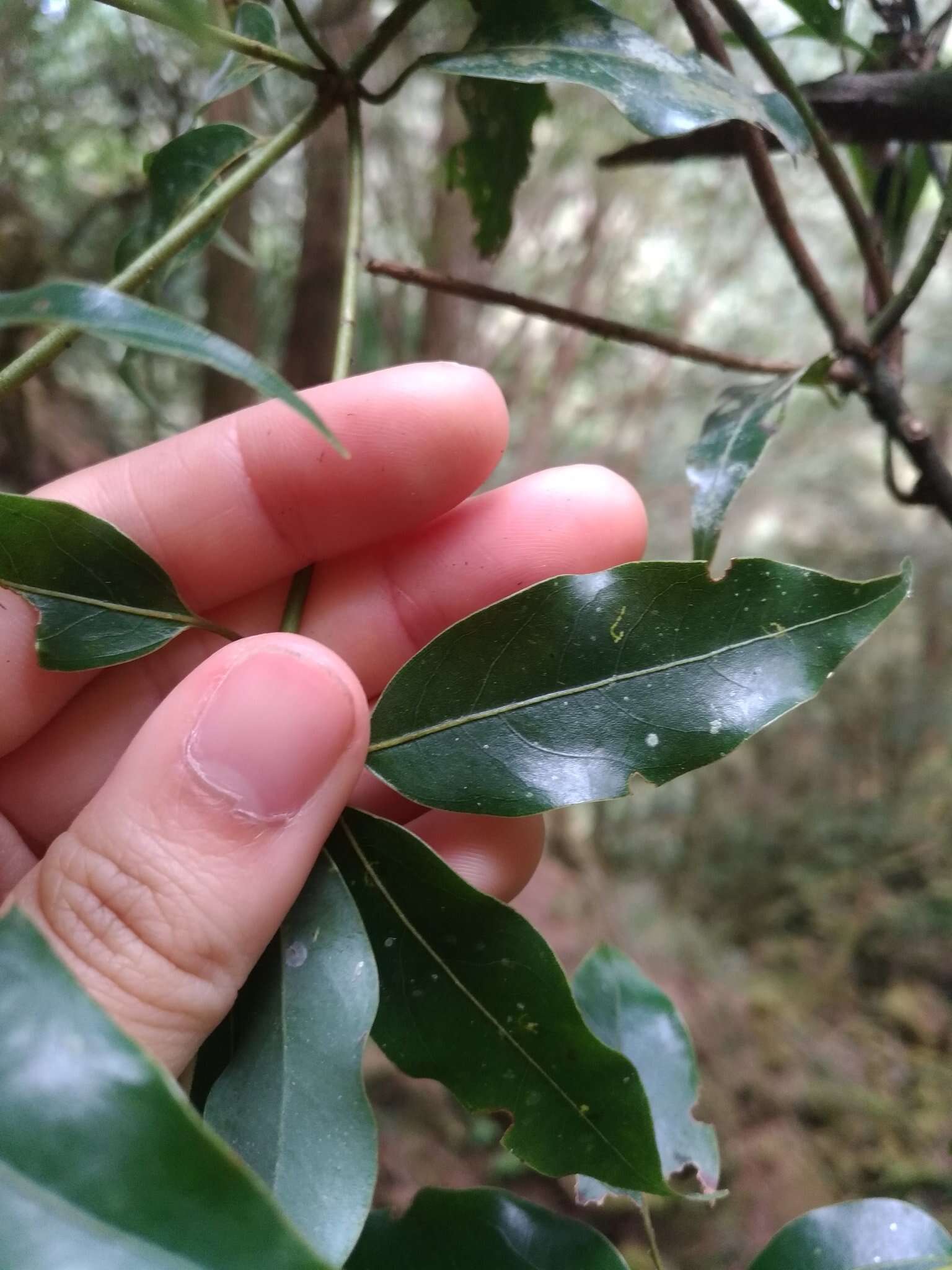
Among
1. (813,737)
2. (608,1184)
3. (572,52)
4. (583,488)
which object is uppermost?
(572,52)

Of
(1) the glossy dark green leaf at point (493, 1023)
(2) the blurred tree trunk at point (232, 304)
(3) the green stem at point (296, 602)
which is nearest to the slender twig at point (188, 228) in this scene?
(3) the green stem at point (296, 602)

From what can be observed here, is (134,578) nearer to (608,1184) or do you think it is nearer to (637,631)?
(637,631)

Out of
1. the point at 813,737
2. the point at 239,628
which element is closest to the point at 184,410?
the point at 239,628

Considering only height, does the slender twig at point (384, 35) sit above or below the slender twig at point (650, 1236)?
above

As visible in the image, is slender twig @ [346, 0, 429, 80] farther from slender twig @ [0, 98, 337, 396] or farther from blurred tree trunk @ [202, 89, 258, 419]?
blurred tree trunk @ [202, 89, 258, 419]

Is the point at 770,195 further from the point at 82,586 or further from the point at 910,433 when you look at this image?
the point at 82,586

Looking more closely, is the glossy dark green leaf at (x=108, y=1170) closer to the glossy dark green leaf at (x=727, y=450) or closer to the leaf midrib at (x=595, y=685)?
the leaf midrib at (x=595, y=685)
